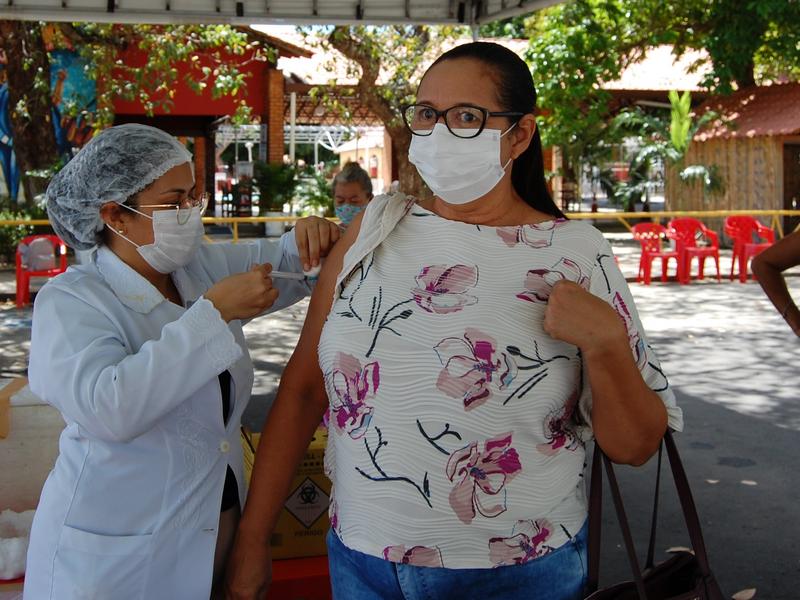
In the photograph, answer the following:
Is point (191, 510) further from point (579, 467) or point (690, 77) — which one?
point (690, 77)

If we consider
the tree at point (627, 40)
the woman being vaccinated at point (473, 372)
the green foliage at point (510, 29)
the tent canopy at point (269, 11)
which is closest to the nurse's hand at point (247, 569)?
the woman being vaccinated at point (473, 372)

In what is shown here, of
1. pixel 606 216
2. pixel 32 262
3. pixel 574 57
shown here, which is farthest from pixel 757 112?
pixel 32 262

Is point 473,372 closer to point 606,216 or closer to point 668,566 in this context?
point 668,566

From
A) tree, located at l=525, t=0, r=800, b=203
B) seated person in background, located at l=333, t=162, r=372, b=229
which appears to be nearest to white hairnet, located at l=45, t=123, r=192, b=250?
seated person in background, located at l=333, t=162, r=372, b=229

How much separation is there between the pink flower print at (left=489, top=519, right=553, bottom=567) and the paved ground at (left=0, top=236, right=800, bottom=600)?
108 inches

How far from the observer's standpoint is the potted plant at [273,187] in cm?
2292

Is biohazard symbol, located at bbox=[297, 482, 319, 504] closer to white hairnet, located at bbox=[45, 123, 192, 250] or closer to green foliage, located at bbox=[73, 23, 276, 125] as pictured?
white hairnet, located at bbox=[45, 123, 192, 250]

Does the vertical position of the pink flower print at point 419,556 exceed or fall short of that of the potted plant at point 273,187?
it falls short

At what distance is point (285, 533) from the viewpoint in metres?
3.43

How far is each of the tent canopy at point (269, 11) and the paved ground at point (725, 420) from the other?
9.29 ft

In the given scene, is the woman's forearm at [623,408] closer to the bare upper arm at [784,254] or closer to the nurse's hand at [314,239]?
the nurse's hand at [314,239]

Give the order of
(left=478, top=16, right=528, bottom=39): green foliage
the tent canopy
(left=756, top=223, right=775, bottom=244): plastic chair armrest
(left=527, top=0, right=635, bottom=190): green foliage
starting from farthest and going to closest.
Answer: (left=478, top=16, right=528, bottom=39): green foliage < (left=527, top=0, right=635, bottom=190): green foliage < (left=756, top=223, right=775, bottom=244): plastic chair armrest < the tent canopy

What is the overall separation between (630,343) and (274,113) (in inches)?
882

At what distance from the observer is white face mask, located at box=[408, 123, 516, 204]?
1917 mm
